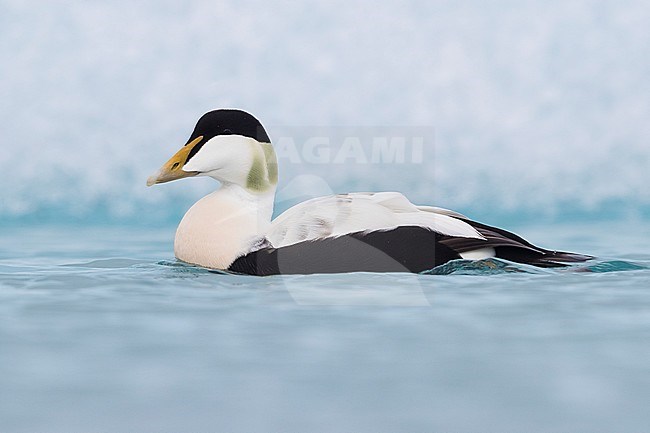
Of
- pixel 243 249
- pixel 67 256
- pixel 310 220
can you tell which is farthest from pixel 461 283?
pixel 67 256

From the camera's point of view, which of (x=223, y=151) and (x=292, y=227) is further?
(x=223, y=151)

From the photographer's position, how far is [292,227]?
4766 millimetres

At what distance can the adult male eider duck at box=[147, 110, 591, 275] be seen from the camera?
4715 millimetres

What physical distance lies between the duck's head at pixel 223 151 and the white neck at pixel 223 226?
0.10m

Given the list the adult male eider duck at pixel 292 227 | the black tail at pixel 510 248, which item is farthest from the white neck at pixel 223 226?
the black tail at pixel 510 248

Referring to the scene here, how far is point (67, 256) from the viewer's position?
5.87 metres

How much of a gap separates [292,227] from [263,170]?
511mm

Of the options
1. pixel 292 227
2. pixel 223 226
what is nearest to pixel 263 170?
pixel 223 226

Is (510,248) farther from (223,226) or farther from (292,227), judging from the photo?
(223,226)

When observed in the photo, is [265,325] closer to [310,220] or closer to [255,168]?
[310,220]

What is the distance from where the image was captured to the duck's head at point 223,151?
5.08 meters

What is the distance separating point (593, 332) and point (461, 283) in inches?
38.1

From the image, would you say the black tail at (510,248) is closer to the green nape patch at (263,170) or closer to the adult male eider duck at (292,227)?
the adult male eider duck at (292,227)

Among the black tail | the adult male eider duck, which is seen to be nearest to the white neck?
the adult male eider duck
